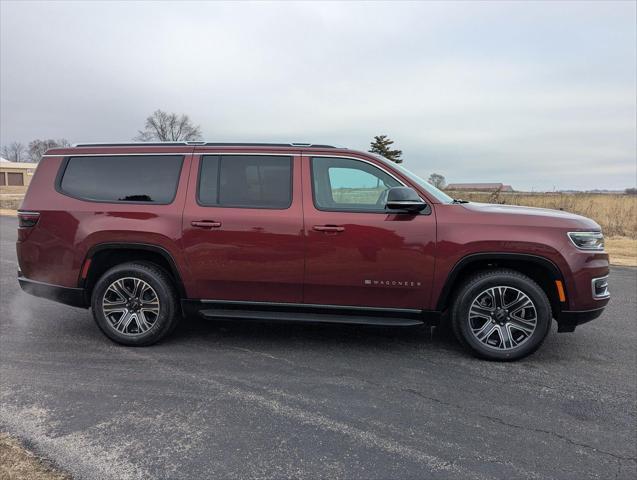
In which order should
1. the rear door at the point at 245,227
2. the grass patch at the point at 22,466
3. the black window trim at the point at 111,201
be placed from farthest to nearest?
the black window trim at the point at 111,201 < the rear door at the point at 245,227 < the grass patch at the point at 22,466

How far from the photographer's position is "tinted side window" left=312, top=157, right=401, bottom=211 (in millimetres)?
4242

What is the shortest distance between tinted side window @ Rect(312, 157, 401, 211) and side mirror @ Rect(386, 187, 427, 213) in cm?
18

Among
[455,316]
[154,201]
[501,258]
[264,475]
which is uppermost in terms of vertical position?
[154,201]

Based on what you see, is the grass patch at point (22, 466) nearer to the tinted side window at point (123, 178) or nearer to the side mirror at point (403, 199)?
the tinted side window at point (123, 178)

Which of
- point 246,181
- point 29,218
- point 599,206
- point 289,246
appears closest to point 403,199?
point 289,246

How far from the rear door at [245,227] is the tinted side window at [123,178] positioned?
265 mm

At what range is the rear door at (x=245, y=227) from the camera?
13.9 ft

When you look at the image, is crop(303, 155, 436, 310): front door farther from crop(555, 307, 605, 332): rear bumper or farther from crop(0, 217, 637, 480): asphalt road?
crop(555, 307, 605, 332): rear bumper

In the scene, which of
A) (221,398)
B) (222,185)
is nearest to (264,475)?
(221,398)

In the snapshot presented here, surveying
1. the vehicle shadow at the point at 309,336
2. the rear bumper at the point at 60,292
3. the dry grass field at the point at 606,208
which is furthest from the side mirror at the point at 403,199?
the dry grass field at the point at 606,208

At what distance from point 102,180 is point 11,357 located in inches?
73.9

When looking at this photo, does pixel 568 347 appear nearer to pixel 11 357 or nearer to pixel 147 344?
pixel 147 344

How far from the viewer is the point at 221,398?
133 inches

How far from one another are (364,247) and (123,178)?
256 cm
